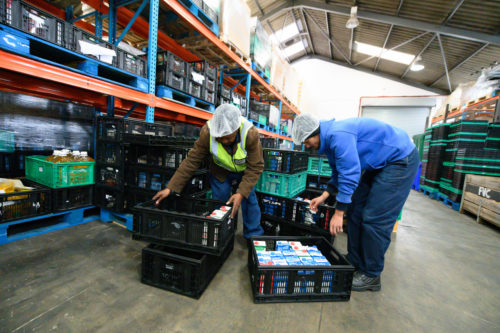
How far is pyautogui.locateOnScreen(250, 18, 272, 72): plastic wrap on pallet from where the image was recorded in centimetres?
532

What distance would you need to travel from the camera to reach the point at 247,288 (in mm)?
1800

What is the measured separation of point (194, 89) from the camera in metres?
3.67

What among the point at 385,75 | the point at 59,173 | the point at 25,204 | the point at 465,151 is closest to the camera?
the point at 25,204

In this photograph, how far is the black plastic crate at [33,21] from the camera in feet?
5.85

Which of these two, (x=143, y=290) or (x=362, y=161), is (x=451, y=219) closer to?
(x=362, y=161)

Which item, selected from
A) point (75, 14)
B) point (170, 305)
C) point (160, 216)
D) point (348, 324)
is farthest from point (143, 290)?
point (75, 14)

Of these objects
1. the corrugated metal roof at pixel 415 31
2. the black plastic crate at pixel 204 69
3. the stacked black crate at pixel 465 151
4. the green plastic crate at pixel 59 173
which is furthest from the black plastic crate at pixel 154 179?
the corrugated metal roof at pixel 415 31

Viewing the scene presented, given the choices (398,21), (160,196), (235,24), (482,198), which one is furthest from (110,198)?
(398,21)

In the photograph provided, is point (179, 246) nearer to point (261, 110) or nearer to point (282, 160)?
point (282, 160)

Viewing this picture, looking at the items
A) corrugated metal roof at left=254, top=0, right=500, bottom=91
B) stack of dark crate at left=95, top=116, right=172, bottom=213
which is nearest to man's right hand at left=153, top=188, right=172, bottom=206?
stack of dark crate at left=95, top=116, right=172, bottom=213

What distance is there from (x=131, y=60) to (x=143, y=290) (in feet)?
9.03

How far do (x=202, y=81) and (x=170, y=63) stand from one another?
2.50 feet

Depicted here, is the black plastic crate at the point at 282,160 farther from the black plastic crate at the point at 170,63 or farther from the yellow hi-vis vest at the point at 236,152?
the black plastic crate at the point at 170,63

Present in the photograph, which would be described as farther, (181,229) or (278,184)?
(278,184)
